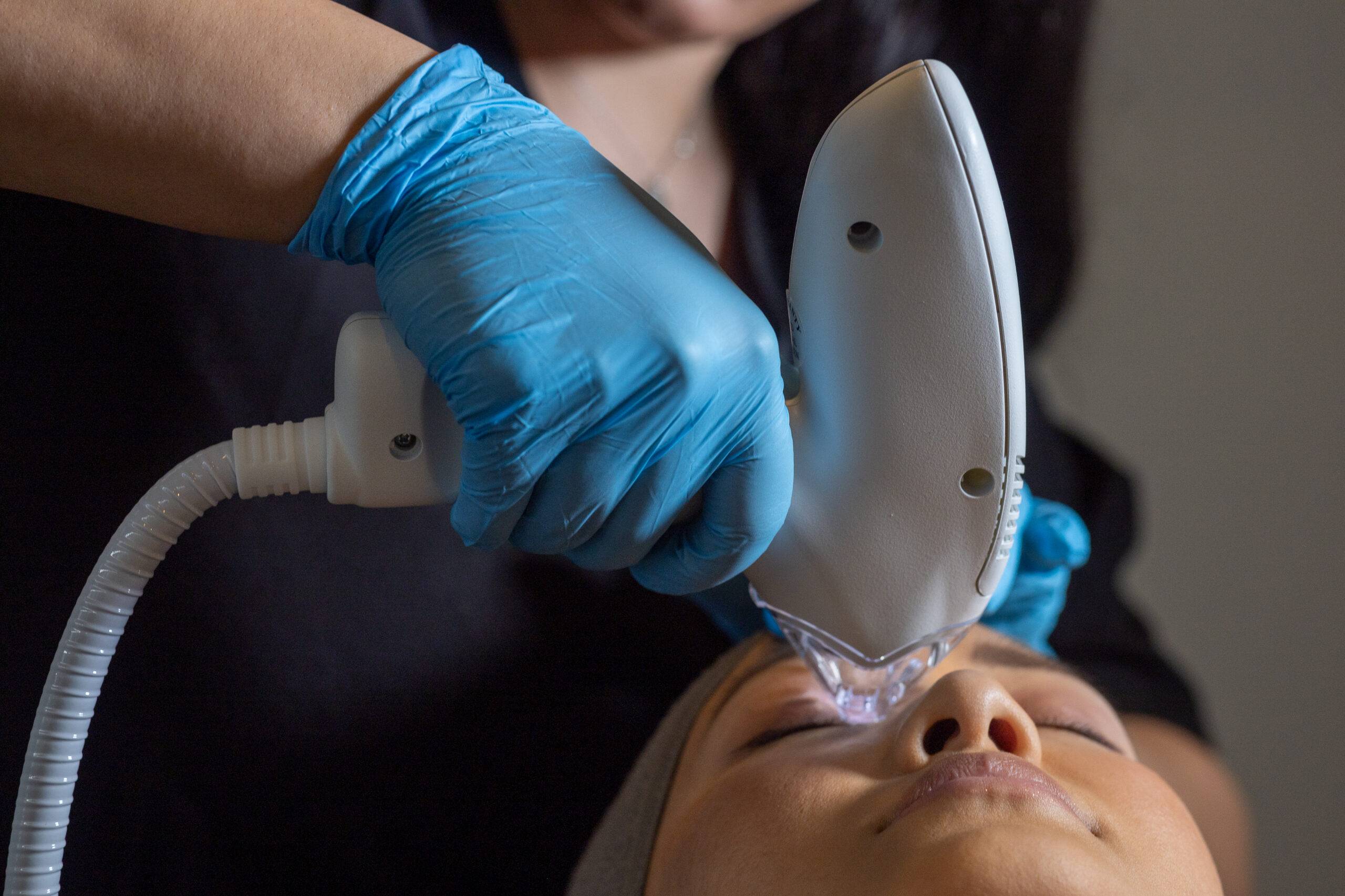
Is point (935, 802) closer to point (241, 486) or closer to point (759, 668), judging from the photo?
point (759, 668)

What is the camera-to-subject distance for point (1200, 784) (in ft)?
5.21

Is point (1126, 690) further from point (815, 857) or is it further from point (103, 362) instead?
point (103, 362)

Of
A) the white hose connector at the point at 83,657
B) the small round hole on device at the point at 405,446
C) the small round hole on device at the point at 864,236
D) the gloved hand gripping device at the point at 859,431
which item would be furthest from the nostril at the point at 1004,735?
the white hose connector at the point at 83,657

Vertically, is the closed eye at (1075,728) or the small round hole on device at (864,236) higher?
the small round hole on device at (864,236)

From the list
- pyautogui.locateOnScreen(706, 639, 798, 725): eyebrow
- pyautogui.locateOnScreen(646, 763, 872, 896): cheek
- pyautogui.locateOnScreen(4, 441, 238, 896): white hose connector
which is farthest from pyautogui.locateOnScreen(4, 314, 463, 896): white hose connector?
pyautogui.locateOnScreen(706, 639, 798, 725): eyebrow

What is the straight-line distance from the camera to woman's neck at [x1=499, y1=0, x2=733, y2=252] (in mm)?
1330

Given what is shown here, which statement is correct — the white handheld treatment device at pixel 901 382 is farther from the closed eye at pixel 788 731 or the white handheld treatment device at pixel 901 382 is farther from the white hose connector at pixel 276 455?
the white hose connector at pixel 276 455

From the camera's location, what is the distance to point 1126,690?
1576 millimetres

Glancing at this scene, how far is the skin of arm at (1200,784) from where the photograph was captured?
60.9 inches

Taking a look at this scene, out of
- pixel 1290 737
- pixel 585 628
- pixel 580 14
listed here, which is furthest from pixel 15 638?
pixel 1290 737

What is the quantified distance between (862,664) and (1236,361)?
1.71 m

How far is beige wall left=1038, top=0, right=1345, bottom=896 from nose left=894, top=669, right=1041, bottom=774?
1349 millimetres

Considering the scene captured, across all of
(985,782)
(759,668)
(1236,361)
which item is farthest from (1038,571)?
(1236,361)

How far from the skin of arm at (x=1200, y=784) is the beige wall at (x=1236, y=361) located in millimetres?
655
